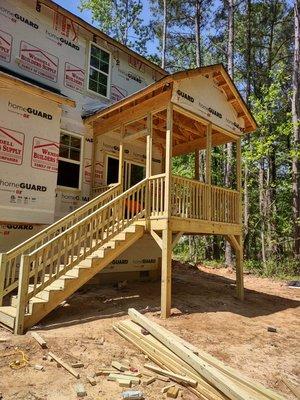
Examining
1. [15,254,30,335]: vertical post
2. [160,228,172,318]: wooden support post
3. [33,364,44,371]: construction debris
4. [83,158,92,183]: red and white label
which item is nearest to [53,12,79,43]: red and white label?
[83,158,92,183]: red and white label

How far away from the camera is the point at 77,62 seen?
37.2ft

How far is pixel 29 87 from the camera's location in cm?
864

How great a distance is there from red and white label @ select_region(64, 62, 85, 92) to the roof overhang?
1.81 m

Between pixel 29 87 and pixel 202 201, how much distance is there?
5.46 m

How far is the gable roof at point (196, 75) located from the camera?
8398 millimetres

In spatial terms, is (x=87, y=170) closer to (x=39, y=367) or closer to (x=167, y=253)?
(x=167, y=253)

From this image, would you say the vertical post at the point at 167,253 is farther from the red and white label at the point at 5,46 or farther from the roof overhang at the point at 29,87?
the red and white label at the point at 5,46

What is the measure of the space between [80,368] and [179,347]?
4.76 ft

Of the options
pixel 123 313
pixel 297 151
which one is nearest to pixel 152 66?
pixel 297 151

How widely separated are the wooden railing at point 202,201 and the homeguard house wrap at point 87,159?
0.03m

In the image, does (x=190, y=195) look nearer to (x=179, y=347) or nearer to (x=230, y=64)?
(x=179, y=347)

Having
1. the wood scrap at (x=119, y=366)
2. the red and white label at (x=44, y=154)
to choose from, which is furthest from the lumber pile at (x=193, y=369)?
the red and white label at (x=44, y=154)

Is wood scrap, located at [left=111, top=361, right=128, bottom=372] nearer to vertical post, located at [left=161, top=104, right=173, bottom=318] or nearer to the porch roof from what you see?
vertical post, located at [left=161, top=104, right=173, bottom=318]

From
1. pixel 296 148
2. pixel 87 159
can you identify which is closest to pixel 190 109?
pixel 87 159
